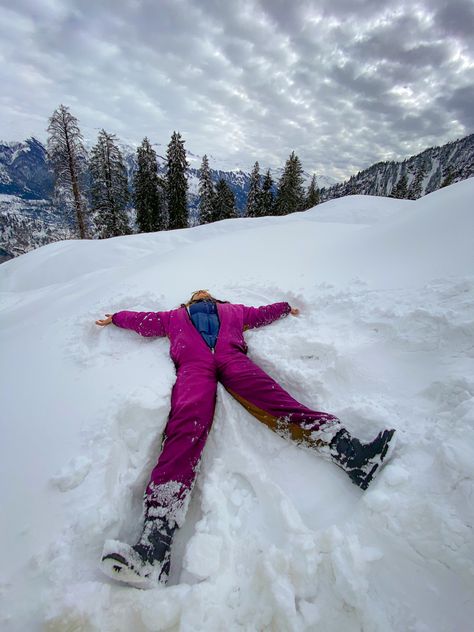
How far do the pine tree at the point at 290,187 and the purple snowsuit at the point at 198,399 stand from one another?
1069 inches

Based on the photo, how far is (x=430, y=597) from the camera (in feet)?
5.20

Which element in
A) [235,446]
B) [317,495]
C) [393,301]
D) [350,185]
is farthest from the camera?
[350,185]

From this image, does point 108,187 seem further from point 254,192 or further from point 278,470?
point 278,470

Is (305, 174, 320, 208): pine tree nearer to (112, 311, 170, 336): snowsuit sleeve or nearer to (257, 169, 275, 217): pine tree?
(257, 169, 275, 217): pine tree

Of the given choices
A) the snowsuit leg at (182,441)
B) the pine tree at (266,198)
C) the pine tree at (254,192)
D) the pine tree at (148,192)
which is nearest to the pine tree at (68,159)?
the pine tree at (148,192)

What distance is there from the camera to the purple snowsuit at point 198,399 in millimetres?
2225

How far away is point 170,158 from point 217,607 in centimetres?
2616

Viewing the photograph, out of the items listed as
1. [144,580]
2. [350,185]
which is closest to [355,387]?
[144,580]

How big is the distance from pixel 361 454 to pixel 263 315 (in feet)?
6.94

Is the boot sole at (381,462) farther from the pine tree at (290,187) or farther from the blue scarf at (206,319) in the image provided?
the pine tree at (290,187)

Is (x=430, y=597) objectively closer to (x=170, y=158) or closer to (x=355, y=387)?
(x=355, y=387)

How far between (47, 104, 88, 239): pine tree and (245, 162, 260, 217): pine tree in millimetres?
14231

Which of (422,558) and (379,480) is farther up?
(379,480)

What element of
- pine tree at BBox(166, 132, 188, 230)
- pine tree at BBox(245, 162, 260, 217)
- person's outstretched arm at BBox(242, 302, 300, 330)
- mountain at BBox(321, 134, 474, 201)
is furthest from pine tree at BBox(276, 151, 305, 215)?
mountain at BBox(321, 134, 474, 201)
